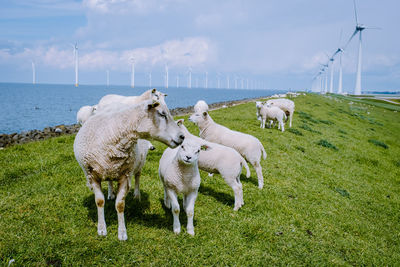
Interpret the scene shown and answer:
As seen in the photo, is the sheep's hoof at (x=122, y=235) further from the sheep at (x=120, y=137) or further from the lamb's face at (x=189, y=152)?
the lamb's face at (x=189, y=152)

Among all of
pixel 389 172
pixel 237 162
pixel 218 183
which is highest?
pixel 237 162

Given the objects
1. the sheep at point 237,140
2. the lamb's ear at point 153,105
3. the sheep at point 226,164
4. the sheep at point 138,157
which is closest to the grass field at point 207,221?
the sheep at point 138,157

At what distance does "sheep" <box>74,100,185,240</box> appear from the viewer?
393 centimetres

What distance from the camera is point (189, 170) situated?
4.76 m

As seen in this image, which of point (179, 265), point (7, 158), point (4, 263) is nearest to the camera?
point (4, 263)

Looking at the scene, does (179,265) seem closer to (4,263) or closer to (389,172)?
(4,263)

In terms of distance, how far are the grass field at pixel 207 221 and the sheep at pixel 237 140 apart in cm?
76

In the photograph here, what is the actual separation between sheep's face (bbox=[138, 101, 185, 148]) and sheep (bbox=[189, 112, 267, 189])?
13.1 ft

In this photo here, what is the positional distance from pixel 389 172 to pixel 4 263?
1431cm

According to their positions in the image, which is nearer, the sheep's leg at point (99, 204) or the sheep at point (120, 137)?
the sheep at point (120, 137)

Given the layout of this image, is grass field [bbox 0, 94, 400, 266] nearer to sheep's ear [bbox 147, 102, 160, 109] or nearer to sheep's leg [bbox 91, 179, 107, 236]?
sheep's leg [bbox 91, 179, 107, 236]

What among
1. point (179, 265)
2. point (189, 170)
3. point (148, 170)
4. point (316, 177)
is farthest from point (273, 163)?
point (179, 265)

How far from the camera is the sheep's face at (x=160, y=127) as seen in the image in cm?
390

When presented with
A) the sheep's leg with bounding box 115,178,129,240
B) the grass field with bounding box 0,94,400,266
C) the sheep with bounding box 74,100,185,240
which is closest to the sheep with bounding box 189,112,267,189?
the grass field with bounding box 0,94,400,266
